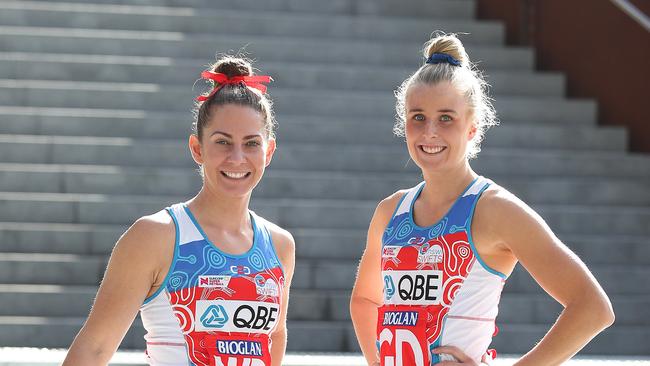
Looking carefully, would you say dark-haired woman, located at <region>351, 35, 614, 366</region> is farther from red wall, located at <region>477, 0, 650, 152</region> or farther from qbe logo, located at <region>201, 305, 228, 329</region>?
red wall, located at <region>477, 0, 650, 152</region>

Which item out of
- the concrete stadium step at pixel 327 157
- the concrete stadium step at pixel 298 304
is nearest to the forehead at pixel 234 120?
the concrete stadium step at pixel 298 304

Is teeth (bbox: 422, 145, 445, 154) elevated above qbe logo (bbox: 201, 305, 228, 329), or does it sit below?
above

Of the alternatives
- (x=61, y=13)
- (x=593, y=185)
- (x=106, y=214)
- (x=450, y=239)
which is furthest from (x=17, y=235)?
(x=450, y=239)

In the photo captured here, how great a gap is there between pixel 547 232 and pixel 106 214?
14.8 feet

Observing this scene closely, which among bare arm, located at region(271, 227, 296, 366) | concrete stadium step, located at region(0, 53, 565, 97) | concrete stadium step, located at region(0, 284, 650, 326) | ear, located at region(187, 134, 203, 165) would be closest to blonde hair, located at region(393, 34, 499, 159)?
bare arm, located at region(271, 227, 296, 366)

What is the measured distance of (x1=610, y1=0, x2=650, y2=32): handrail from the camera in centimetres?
811

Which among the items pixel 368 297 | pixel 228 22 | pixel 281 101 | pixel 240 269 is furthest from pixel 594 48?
pixel 240 269

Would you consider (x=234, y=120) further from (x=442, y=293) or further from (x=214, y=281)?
(x=442, y=293)

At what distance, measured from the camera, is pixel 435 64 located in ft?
A: 11.0

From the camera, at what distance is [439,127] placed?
10.7 feet

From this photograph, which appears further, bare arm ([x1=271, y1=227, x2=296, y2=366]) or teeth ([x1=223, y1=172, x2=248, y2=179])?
bare arm ([x1=271, y1=227, x2=296, y2=366])

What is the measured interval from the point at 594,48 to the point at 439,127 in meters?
6.32

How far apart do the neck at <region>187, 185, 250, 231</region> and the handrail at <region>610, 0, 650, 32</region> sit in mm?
5484

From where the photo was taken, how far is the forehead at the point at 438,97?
3273mm
